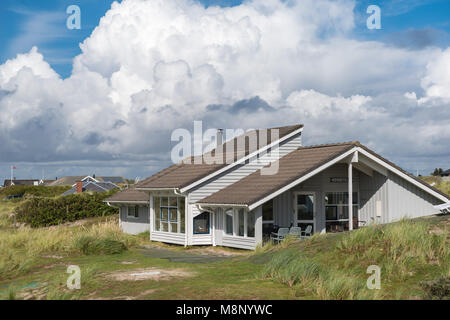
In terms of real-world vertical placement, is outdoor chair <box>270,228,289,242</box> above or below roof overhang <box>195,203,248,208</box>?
below

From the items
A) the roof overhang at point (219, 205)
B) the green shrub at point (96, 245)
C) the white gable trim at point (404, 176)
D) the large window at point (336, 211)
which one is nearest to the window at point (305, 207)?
the large window at point (336, 211)

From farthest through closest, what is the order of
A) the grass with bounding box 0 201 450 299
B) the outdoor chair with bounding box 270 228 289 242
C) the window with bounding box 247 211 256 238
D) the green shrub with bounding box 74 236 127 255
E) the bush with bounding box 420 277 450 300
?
1. the window with bounding box 247 211 256 238
2. the outdoor chair with bounding box 270 228 289 242
3. the green shrub with bounding box 74 236 127 255
4. the grass with bounding box 0 201 450 299
5. the bush with bounding box 420 277 450 300

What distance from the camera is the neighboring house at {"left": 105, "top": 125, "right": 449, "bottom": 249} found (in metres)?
24.5

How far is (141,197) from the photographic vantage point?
31422 mm

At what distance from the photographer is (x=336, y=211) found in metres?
27.2

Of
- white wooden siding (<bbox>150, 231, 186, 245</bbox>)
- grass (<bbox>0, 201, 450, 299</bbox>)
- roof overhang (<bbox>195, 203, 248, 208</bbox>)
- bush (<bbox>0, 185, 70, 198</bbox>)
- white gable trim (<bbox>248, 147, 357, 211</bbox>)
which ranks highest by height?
white gable trim (<bbox>248, 147, 357, 211</bbox>)

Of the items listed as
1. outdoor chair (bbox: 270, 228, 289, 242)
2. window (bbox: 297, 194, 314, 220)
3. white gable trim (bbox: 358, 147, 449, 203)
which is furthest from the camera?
window (bbox: 297, 194, 314, 220)

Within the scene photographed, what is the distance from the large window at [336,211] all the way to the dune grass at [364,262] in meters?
10.1

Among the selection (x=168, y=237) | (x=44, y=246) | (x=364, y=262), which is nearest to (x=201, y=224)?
(x=168, y=237)

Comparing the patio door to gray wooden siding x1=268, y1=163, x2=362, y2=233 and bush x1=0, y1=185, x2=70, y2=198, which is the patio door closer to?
gray wooden siding x1=268, y1=163, x2=362, y2=233

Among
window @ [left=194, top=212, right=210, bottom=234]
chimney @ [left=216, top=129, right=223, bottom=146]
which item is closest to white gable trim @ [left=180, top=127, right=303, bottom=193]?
window @ [left=194, top=212, right=210, bottom=234]

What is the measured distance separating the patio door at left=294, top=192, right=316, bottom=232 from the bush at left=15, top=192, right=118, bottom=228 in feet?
64.0

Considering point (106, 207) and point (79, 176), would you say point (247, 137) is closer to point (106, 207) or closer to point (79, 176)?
point (106, 207)
